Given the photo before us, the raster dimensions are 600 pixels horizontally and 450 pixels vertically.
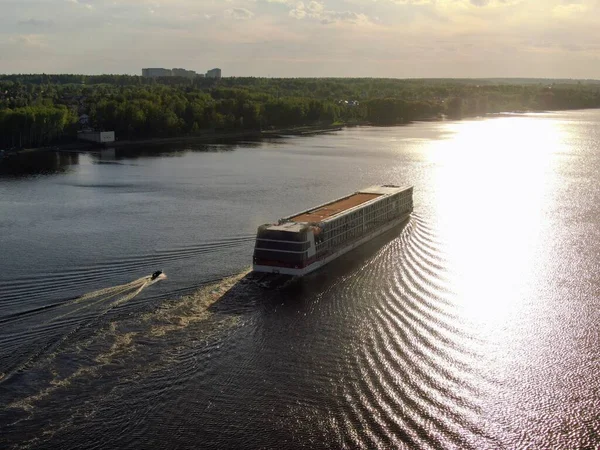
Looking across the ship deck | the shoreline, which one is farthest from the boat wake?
the shoreline

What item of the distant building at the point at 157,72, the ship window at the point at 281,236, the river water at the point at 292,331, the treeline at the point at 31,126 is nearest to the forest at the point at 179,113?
the treeline at the point at 31,126

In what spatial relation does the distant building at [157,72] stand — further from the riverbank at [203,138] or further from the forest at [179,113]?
the riverbank at [203,138]

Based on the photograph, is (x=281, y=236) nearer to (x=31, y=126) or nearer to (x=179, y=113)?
(x=31, y=126)

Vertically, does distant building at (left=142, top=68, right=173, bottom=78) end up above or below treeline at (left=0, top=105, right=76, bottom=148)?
above

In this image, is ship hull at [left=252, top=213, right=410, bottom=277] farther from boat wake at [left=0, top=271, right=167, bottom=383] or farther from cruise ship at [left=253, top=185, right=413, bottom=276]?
boat wake at [left=0, top=271, right=167, bottom=383]

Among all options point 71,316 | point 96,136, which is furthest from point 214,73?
point 71,316

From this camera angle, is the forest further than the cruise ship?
Yes

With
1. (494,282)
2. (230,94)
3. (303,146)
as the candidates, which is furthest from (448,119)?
(494,282)
